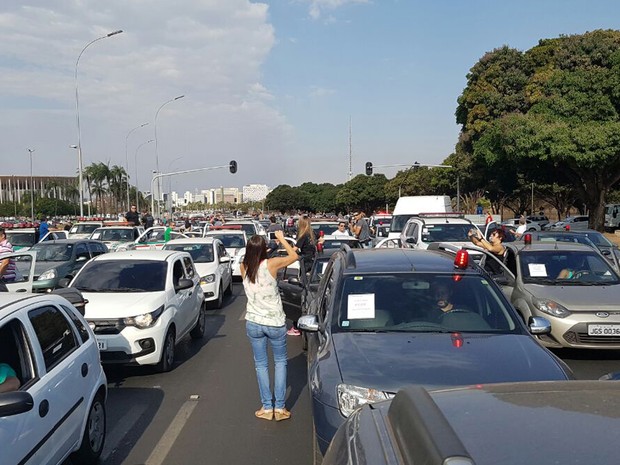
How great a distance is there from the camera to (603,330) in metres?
8.44

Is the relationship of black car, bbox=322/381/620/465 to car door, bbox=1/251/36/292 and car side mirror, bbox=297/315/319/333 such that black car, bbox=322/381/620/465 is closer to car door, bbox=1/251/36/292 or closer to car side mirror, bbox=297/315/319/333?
car side mirror, bbox=297/315/319/333

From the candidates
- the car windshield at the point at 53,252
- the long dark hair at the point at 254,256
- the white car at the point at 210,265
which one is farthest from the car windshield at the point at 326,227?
the long dark hair at the point at 254,256

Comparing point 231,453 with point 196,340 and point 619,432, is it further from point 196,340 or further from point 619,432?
point 196,340

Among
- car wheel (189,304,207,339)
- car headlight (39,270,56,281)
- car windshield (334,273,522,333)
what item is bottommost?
car wheel (189,304,207,339)

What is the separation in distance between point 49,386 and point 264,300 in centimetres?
237

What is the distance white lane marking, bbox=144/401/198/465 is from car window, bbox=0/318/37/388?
4.96ft

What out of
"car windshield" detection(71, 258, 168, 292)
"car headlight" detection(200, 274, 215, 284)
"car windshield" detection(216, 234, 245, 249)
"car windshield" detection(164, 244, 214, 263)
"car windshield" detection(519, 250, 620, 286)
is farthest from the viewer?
"car windshield" detection(216, 234, 245, 249)

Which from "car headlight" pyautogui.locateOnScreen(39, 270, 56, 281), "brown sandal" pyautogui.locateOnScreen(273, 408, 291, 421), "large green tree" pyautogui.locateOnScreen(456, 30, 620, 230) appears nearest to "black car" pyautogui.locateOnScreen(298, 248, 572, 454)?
"brown sandal" pyautogui.locateOnScreen(273, 408, 291, 421)

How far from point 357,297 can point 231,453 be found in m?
1.68

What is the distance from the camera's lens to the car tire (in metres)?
5.04

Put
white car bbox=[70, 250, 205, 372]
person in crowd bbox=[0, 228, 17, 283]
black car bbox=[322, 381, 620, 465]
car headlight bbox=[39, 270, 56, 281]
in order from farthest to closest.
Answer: car headlight bbox=[39, 270, 56, 281] → person in crowd bbox=[0, 228, 17, 283] → white car bbox=[70, 250, 205, 372] → black car bbox=[322, 381, 620, 465]

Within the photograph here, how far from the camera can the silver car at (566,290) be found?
8500 mm

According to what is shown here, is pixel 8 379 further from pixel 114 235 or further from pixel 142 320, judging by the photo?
pixel 114 235

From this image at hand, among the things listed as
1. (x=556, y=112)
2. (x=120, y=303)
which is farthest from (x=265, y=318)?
(x=556, y=112)
